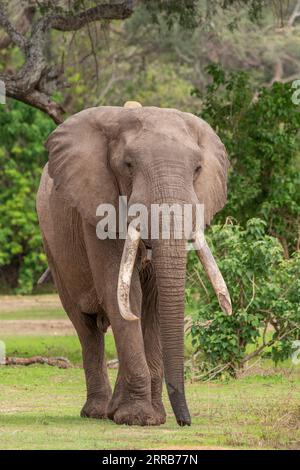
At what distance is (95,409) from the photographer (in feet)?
39.2

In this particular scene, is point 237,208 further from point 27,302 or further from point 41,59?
point 27,302

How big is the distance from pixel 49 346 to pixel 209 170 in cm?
1017

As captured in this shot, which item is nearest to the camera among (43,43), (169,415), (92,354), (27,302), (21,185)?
(169,415)

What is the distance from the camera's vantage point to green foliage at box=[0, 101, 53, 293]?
33.5 metres

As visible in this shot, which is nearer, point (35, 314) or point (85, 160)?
point (85, 160)

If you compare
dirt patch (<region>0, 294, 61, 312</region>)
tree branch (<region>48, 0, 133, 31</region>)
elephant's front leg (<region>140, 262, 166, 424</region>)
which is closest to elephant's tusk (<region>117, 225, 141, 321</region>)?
elephant's front leg (<region>140, 262, 166, 424</region>)

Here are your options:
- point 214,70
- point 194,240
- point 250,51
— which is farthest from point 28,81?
point 250,51

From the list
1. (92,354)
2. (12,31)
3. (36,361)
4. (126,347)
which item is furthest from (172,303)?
(12,31)

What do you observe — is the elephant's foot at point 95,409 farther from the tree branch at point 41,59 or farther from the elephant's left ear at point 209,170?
the tree branch at point 41,59

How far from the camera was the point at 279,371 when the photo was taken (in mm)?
16484

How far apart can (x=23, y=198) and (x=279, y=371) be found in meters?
17.9

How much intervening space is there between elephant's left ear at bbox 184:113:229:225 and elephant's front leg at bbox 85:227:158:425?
0.74 m

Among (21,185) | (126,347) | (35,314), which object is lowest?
(35,314)

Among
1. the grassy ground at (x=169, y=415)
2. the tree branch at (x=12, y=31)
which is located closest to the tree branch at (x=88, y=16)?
the tree branch at (x=12, y=31)
